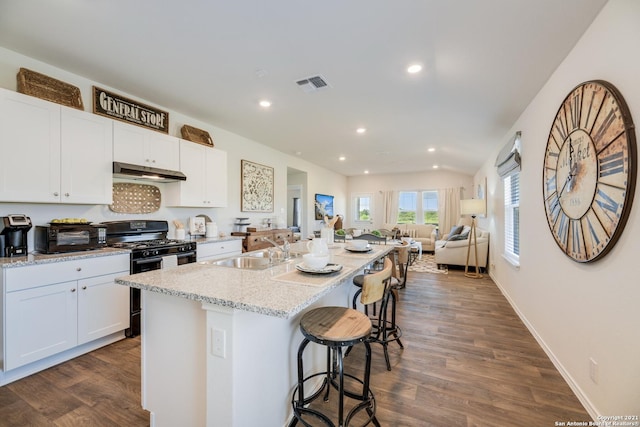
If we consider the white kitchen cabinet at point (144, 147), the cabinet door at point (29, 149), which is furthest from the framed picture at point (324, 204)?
the cabinet door at point (29, 149)

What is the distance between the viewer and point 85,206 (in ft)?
9.12

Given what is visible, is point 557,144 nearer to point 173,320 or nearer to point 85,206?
point 173,320

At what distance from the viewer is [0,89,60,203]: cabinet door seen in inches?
83.2

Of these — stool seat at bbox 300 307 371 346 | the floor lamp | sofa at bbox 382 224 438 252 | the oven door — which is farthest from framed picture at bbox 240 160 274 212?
sofa at bbox 382 224 438 252

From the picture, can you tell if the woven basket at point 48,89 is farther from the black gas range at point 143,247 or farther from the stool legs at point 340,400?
the stool legs at point 340,400

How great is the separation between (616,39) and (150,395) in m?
3.32

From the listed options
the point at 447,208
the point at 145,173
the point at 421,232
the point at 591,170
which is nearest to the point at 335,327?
the point at 591,170

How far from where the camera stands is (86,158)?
259cm

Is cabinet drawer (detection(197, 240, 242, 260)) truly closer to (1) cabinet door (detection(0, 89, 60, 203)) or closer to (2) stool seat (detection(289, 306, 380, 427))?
(1) cabinet door (detection(0, 89, 60, 203))

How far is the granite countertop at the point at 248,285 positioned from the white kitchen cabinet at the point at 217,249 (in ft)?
5.33

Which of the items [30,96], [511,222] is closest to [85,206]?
[30,96]

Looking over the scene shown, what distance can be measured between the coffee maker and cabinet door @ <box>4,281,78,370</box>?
44 centimetres

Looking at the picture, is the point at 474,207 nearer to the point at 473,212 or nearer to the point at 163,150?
the point at 473,212

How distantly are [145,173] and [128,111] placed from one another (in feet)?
2.49
